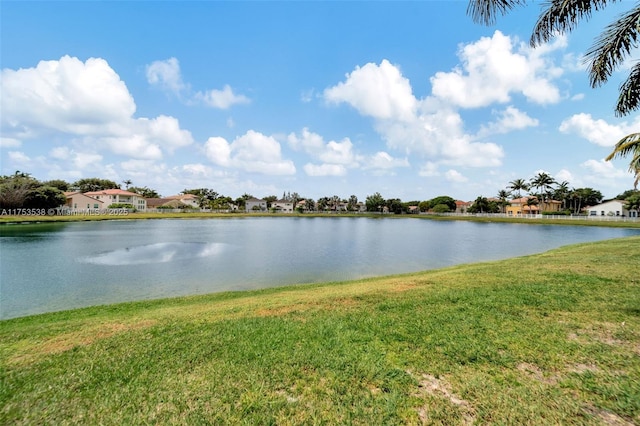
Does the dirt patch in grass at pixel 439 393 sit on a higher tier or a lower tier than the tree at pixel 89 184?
lower

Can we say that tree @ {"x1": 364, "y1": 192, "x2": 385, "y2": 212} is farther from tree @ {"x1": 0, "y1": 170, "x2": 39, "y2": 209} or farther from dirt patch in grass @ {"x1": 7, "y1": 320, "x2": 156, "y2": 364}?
dirt patch in grass @ {"x1": 7, "y1": 320, "x2": 156, "y2": 364}

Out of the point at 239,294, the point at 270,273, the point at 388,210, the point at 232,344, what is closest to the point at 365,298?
the point at 232,344

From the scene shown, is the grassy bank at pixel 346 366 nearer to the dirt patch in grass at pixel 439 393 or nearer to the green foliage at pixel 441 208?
the dirt patch in grass at pixel 439 393

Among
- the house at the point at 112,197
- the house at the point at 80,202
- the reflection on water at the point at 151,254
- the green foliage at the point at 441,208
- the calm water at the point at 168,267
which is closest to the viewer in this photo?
the calm water at the point at 168,267

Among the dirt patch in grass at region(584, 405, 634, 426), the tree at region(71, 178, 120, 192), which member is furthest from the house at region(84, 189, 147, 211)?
the dirt patch in grass at region(584, 405, 634, 426)

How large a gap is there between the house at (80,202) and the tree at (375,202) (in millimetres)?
88981

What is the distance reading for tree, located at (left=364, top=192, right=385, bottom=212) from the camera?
11949 cm

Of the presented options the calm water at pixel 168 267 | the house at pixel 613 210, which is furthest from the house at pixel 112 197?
the house at pixel 613 210

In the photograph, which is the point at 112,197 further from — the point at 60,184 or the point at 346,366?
the point at 346,366

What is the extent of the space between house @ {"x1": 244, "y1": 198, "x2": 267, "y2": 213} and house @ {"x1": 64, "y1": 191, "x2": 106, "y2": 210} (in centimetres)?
4946

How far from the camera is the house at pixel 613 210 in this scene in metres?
67.9

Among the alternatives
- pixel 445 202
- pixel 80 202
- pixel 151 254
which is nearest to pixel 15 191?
pixel 80 202

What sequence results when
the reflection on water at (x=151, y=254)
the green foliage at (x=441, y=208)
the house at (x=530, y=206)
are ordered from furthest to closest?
the green foliage at (x=441, y=208), the house at (x=530, y=206), the reflection on water at (x=151, y=254)

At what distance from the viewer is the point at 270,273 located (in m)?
16.0
